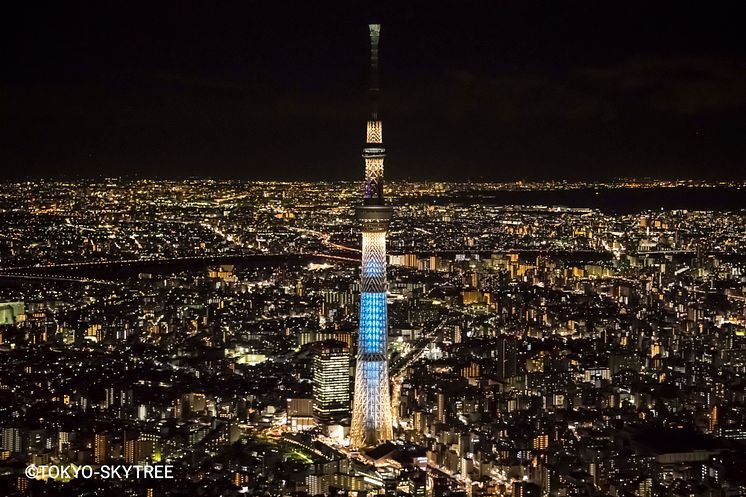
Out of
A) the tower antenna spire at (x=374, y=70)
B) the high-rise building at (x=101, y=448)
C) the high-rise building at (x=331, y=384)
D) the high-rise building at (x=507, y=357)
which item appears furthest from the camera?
the high-rise building at (x=507, y=357)

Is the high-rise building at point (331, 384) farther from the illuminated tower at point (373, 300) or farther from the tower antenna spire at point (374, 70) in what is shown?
the tower antenna spire at point (374, 70)

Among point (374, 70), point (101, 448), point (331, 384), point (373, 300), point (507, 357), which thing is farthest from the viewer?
point (507, 357)

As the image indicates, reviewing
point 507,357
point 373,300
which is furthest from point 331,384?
point 507,357

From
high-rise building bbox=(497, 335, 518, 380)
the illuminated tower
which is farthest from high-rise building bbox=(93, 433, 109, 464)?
high-rise building bbox=(497, 335, 518, 380)

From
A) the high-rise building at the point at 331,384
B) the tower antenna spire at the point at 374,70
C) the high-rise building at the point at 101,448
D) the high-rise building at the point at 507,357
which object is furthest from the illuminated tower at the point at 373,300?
the high-rise building at the point at 507,357

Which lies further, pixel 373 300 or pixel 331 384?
pixel 331 384

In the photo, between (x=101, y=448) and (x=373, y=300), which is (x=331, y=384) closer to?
(x=373, y=300)
